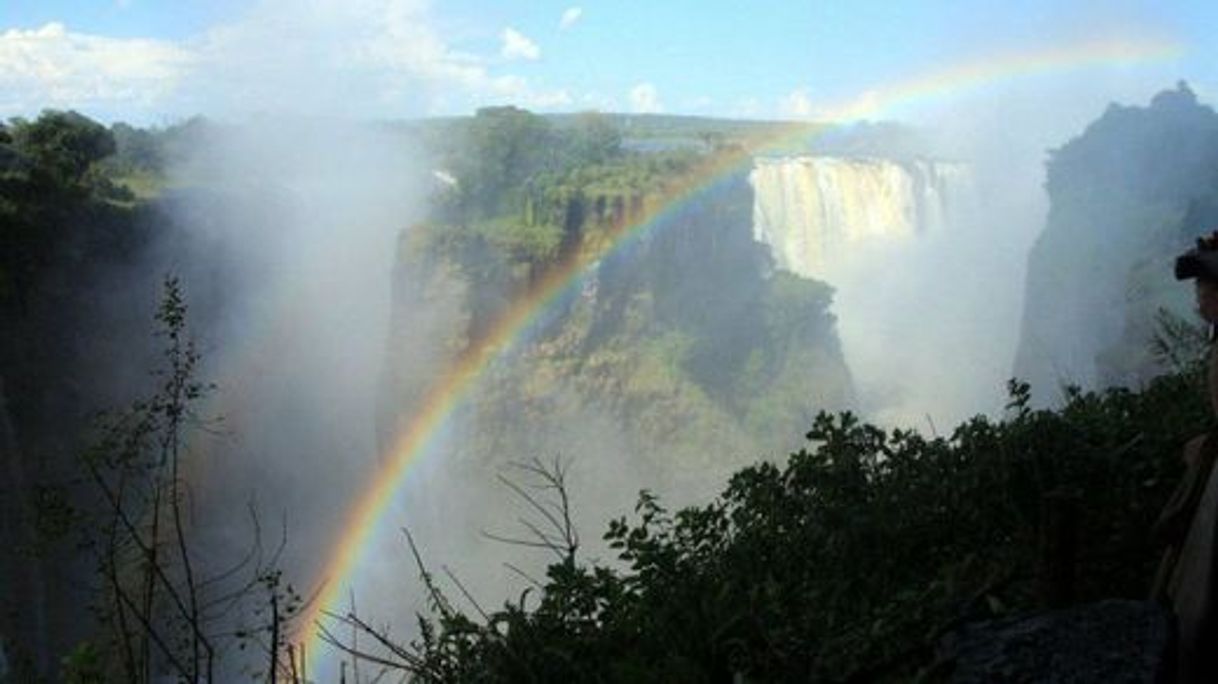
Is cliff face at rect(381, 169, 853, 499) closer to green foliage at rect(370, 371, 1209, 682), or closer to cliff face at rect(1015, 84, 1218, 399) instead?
cliff face at rect(1015, 84, 1218, 399)

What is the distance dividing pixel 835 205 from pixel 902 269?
9.97 meters

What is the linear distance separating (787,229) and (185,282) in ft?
90.4

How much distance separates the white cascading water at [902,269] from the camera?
4831 centimetres

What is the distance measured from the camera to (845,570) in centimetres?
366

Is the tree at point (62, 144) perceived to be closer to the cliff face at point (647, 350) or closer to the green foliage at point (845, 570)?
the cliff face at point (647, 350)

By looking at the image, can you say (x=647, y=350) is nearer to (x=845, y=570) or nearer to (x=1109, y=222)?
(x=1109, y=222)

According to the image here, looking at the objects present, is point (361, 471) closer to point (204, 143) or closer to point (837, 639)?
point (204, 143)

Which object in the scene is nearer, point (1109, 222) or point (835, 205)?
Answer: point (1109, 222)

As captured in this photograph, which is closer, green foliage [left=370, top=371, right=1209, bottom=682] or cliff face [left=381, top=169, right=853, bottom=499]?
green foliage [left=370, top=371, right=1209, bottom=682]

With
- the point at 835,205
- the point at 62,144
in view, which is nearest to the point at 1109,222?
the point at 835,205

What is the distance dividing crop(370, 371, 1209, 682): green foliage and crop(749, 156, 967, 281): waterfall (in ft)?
145

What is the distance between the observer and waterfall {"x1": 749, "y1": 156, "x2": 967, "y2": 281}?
47594mm

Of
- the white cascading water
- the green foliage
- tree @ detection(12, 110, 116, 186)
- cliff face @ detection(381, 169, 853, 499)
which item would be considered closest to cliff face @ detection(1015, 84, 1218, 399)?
the white cascading water

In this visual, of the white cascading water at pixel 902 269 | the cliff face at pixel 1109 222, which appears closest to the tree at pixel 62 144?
the cliff face at pixel 1109 222
